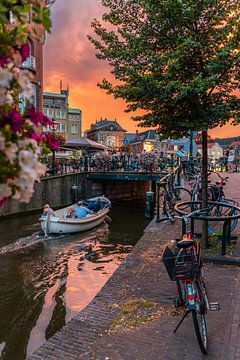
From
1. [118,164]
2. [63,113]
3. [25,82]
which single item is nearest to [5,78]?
[25,82]

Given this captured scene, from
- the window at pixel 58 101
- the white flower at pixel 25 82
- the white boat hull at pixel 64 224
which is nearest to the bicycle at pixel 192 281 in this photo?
the white flower at pixel 25 82

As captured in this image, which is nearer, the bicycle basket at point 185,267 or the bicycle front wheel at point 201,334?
the bicycle front wheel at point 201,334

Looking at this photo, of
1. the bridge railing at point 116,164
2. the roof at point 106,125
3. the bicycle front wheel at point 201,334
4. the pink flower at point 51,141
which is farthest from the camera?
the roof at point 106,125

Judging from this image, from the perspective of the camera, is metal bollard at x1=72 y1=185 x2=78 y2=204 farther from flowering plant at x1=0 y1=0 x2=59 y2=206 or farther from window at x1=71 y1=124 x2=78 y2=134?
window at x1=71 y1=124 x2=78 y2=134

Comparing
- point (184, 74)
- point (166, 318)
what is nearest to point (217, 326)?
point (166, 318)

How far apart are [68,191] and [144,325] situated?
2269 centimetres

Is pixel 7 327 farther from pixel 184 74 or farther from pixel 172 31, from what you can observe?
pixel 172 31

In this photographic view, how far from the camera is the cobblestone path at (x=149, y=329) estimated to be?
394 cm

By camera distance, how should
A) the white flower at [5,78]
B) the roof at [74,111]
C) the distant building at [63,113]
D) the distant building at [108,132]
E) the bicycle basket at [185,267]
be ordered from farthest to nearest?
the distant building at [108,132]
the roof at [74,111]
the distant building at [63,113]
the bicycle basket at [185,267]
the white flower at [5,78]

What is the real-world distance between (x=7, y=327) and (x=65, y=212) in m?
10.4

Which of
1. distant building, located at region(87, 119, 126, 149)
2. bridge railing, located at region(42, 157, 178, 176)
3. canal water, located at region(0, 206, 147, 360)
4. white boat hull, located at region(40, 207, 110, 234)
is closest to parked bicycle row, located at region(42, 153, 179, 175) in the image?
bridge railing, located at region(42, 157, 178, 176)

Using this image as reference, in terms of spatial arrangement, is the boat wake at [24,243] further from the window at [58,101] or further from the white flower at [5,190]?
the window at [58,101]

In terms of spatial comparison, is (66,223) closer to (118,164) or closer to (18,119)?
(18,119)

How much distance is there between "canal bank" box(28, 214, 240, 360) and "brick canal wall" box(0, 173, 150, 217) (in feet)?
49.6
